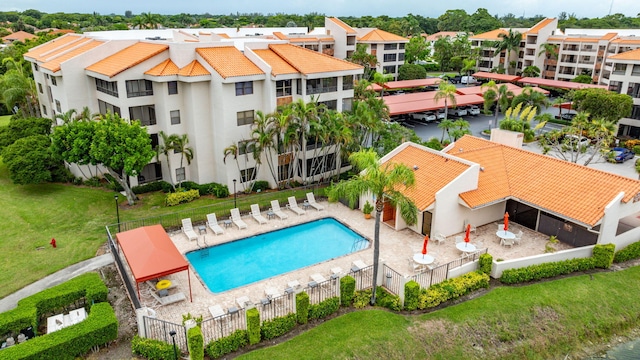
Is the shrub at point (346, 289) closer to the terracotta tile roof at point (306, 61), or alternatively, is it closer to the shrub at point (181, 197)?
the shrub at point (181, 197)

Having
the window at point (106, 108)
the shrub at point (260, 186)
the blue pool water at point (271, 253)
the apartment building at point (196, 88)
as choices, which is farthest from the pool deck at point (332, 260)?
the window at point (106, 108)

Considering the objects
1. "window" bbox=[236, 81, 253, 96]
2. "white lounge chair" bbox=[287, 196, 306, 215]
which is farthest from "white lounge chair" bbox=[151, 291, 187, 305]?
"window" bbox=[236, 81, 253, 96]

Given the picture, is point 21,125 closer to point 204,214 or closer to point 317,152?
point 204,214

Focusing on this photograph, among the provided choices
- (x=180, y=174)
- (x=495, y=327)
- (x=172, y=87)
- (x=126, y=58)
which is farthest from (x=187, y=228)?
(x=495, y=327)

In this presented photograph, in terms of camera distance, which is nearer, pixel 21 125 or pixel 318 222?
pixel 318 222

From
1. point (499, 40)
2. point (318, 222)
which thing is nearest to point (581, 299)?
point (318, 222)

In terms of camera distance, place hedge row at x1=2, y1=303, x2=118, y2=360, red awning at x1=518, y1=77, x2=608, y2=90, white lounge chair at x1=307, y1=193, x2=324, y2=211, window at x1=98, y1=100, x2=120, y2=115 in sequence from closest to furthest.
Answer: hedge row at x1=2, y1=303, x2=118, y2=360 < white lounge chair at x1=307, y1=193, x2=324, y2=211 < window at x1=98, y1=100, x2=120, y2=115 < red awning at x1=518, y1=77, x2=608, y2=90

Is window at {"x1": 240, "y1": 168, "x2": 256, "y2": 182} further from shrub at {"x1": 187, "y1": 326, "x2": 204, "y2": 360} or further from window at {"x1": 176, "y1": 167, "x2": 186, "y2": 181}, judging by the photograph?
shrub at {"x1": 187, "y1": 326, "x2": 204, "y2": 360}
